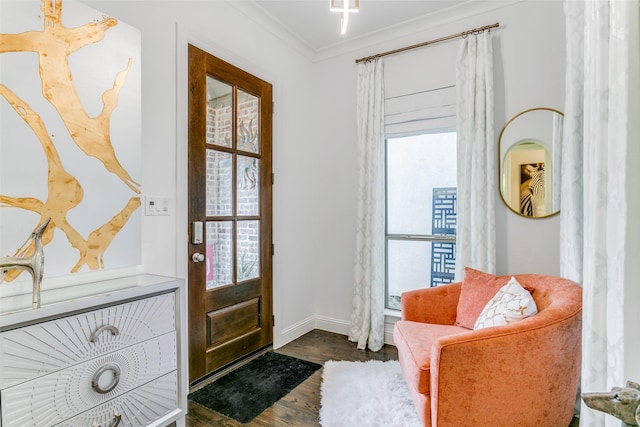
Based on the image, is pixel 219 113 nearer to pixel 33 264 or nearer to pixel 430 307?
pixel 33 264

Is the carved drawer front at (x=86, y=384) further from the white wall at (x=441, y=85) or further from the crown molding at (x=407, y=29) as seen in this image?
the crown molding at (x=407, y=29)

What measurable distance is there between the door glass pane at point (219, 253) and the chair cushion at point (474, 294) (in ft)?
5.55

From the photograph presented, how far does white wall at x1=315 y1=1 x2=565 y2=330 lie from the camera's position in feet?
7.71

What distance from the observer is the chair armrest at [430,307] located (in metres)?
2.23

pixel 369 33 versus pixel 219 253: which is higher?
pixel 369 33

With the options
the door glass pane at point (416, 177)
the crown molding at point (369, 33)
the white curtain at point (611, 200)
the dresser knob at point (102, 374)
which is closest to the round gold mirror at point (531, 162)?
the door glass pane at point (416, 177)

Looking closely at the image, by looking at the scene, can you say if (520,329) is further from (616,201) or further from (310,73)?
(310,73)

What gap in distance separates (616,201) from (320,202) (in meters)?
2.61

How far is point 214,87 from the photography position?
2.33 metres

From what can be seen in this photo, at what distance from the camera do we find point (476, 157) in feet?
8.12

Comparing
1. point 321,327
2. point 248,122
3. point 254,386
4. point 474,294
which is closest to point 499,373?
point 474,294

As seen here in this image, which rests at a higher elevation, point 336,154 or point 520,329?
point 336,154

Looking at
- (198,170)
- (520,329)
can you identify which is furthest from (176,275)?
(520,329)

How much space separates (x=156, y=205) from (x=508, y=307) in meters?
2.09
